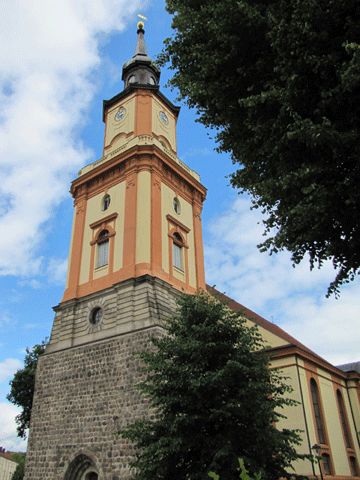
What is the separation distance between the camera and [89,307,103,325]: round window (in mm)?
18906

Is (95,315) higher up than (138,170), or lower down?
lower down

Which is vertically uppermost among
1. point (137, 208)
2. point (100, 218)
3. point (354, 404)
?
point (100, 218)

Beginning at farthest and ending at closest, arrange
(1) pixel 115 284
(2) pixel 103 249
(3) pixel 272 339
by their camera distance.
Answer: (3) pixel 272 339 → (2) pixel 103 249 → (1) pixel 115 284

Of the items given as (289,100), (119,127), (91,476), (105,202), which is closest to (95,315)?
(105,202)

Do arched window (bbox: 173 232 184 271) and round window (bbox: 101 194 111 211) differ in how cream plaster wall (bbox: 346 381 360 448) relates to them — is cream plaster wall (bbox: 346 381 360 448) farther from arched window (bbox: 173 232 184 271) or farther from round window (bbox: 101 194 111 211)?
round window (bbox: 101 194 111 211)

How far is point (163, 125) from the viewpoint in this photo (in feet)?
82.4

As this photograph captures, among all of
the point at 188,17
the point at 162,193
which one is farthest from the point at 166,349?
the point at 162,193

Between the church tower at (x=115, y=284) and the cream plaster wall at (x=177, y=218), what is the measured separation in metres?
0.06

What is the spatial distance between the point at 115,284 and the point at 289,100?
1311 centimetres

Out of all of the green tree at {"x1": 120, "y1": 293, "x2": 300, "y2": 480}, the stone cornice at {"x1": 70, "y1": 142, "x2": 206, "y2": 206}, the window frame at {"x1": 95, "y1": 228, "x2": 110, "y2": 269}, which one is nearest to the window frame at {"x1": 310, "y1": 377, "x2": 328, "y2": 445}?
the green tree at {"x1": 120, "y1": 293, "x2": 300, "y2": 480}

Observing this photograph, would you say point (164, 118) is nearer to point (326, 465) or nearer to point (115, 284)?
point (115, 284)

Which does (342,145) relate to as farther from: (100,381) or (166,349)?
(100,381)

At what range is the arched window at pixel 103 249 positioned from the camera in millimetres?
20391

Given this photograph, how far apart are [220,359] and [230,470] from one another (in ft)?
8.81
